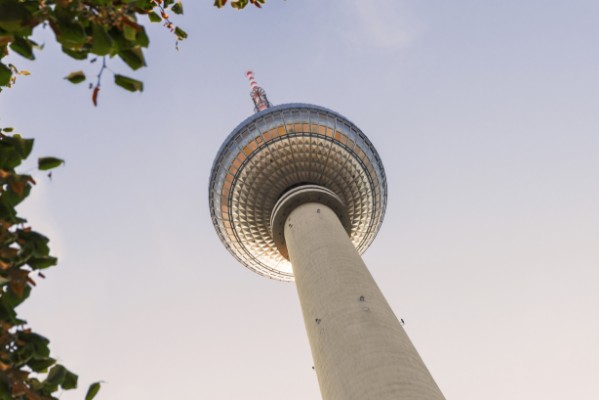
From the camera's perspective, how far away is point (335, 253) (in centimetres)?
2495

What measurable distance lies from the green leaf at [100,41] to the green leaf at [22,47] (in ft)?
2.62

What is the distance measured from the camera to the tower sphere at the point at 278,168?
33656 millimetres

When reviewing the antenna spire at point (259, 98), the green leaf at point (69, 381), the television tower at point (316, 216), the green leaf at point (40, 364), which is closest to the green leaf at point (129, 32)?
the green leaf at point (40, 364)

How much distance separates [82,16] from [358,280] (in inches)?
850

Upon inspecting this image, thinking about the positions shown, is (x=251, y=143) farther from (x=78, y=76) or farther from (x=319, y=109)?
(x=78, y=76)

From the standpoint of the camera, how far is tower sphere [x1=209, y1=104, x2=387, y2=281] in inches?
1325

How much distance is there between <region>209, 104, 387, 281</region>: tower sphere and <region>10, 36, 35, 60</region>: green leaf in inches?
1138

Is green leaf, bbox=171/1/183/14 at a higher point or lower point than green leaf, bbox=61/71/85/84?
higher

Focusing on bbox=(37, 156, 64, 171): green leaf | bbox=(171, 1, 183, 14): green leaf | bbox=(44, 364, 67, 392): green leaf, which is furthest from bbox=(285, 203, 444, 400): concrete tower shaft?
bbox=(37, 156, 64, 171): green leaf

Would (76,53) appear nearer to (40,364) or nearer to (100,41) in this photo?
(100,41)

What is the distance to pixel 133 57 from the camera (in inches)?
117

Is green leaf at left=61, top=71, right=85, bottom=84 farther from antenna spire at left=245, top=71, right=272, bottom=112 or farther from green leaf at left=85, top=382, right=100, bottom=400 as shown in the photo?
antenna spire at left=245, top=71, right=272, bottom=112

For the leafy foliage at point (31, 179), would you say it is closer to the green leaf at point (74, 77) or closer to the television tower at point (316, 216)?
the green leaf at point (74, 77)

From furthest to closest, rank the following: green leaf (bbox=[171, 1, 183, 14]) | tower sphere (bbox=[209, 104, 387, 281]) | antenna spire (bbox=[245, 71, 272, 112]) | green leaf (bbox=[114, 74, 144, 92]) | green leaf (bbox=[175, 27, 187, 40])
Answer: antenna spire (bbox=[245, 71, 272, 112]) → tower sphere (bbox=[209, 104, 387, 281]) → green leaf (bbox=[171, 1, 183, 14]) → green leaf (bbox=[175, 27, 187, 40]) → green leaf (bbox=[114, 74, 144, 92])
